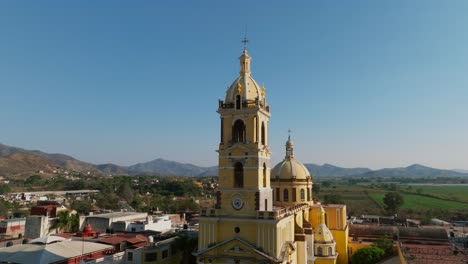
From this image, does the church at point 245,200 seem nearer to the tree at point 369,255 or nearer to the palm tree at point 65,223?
the tree at point 369,255

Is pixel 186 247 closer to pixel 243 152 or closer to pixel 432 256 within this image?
A: pixel 243 152

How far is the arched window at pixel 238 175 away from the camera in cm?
2445

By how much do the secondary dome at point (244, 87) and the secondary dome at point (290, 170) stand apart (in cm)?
1023

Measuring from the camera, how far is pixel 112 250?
31094mm

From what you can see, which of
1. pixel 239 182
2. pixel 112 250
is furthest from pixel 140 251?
pixel 239 182

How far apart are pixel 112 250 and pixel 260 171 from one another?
15.7m

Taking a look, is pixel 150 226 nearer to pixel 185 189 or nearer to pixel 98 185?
pixel 185 189

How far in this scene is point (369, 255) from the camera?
32031mm

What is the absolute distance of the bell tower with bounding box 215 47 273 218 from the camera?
23844mm

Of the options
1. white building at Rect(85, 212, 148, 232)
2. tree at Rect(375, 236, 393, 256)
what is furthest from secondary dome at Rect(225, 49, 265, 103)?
white building at Rect(85, 212, 148, 232)

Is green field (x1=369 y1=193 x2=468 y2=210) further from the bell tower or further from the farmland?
the bell tower

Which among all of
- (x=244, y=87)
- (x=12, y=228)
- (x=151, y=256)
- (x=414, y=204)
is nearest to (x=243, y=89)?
(x=244, y=87)

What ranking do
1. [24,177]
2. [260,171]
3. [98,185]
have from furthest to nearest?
1. [24,177]
2. [98,185]
3. [260,171]

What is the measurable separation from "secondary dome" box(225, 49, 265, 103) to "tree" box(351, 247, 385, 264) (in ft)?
57.1
